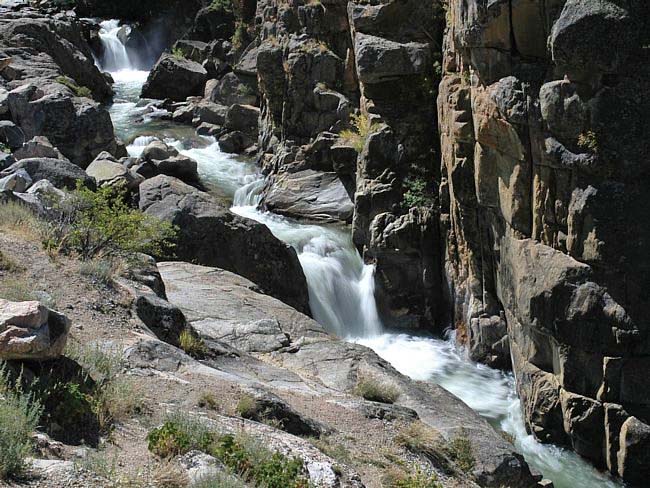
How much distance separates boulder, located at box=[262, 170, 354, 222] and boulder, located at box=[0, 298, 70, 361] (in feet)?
47.0

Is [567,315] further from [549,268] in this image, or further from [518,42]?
[518,42]

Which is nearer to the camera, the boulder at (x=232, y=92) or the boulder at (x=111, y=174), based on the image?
the boulder at (x=111, y=174)

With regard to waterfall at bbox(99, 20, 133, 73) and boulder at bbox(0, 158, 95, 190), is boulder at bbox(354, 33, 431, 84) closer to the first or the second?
boulder at bbox(0, 158, 95, 190)

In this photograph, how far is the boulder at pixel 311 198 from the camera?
849 inches

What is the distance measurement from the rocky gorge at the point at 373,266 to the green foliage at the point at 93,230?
0.31 ft

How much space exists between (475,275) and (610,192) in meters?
4.98

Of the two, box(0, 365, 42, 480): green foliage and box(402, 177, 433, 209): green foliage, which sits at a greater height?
box(0, 365, 42, 480): green foliage

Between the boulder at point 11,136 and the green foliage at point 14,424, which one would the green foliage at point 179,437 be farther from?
the boulder at point 11,136

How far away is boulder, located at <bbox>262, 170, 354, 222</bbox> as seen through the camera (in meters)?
21.6

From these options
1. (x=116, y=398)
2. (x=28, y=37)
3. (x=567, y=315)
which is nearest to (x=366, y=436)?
(x=116, y=398)

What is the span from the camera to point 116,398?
7.36 meters

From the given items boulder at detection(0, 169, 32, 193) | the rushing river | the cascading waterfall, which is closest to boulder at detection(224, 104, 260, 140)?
the rushing river

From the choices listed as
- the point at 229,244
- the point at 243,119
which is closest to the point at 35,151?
the point at 229,244

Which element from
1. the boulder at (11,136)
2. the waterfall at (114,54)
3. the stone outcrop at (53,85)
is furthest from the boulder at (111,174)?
the waterfall at (114,54)
